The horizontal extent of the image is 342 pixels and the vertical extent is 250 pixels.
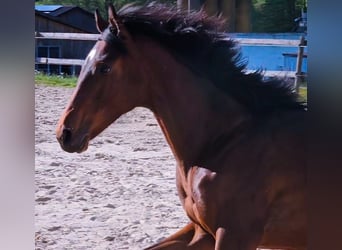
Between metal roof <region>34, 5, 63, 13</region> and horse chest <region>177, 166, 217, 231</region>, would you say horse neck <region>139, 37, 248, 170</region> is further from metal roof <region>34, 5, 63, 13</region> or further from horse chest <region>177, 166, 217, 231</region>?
metal roof <region>34, 5, 63, 13</region>

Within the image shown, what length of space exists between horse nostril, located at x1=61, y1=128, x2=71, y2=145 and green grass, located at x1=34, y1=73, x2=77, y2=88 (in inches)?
5.9

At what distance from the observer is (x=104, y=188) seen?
2.16 metres

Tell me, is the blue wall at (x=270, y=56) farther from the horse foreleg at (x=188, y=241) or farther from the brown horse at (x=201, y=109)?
the horse foreleg at (x=188, y=241)

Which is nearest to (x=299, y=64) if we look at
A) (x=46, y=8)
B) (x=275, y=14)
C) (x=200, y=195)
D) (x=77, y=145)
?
(x=275, y=14)

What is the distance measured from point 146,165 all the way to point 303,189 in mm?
530

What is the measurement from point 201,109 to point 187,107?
0.14 feet

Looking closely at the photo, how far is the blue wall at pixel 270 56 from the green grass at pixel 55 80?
523mm

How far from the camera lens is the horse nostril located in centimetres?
195

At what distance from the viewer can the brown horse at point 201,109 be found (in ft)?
6.27

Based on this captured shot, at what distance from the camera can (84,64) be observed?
1.97 meters

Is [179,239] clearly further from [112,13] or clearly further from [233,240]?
[112,13]

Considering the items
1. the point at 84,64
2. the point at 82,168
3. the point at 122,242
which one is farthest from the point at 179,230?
the point at 84,64
